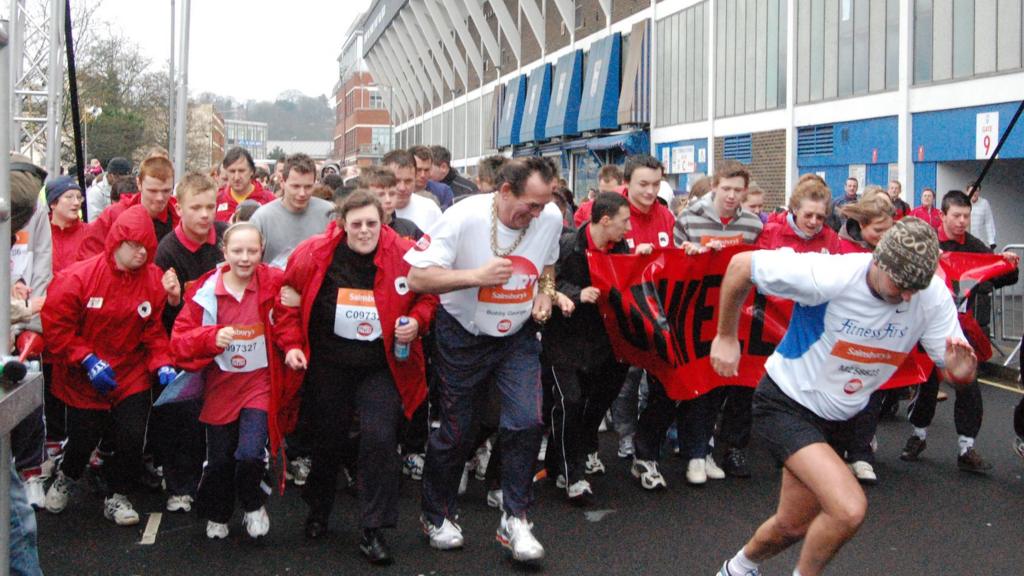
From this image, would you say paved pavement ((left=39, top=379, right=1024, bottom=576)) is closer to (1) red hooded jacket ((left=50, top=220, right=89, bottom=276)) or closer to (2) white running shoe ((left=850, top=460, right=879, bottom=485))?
(2) white running shoe ((left=850, top=460, right=879, bottom=485))

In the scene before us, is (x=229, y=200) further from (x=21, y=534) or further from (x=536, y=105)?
(x=536, y=105)

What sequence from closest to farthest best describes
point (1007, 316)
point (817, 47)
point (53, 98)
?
point (1007, 316)
point (53, 98)
point (817, 47)

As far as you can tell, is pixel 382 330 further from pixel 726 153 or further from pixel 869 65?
pixel 726 153

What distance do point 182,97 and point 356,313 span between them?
50.5 ft

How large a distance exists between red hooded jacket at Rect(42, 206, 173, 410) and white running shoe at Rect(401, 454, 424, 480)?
1947 millimetres

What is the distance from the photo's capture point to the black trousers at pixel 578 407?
7.04 meters

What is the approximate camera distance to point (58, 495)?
7090mm

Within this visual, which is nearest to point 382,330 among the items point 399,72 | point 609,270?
point 609,270

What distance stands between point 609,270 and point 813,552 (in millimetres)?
2899

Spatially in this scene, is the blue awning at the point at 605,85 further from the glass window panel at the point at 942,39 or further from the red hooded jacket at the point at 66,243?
the red hooded jacket at the point at 66,243

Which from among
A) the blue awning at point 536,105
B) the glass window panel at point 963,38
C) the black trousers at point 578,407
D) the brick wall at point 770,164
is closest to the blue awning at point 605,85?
the blue awning at point 536,105

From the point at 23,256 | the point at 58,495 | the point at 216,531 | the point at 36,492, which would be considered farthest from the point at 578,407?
the point at 23,256

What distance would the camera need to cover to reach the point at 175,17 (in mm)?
28828

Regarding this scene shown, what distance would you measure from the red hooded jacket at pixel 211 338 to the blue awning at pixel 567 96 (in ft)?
116
